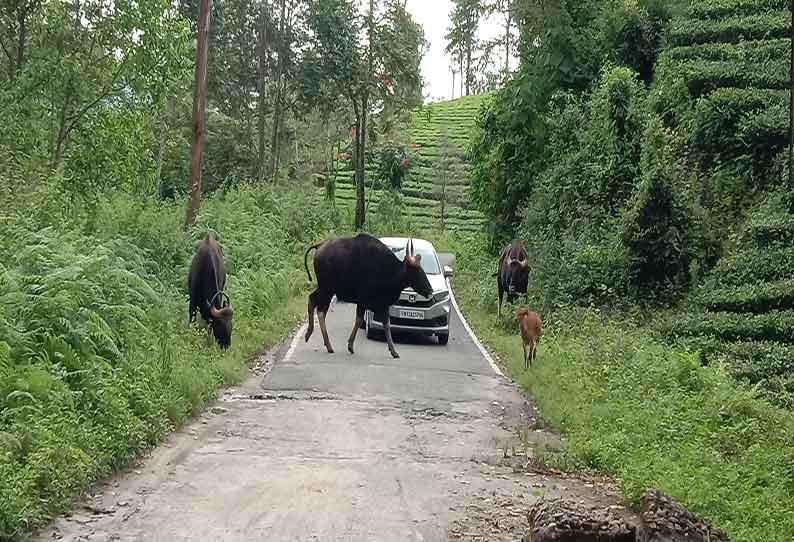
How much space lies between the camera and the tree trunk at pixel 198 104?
18094 mm

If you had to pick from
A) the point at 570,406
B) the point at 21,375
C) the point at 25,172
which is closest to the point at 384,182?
the point at 25,172

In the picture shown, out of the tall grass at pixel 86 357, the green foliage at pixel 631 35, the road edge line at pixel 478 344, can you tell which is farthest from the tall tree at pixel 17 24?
the green foliage at pixel 631 35

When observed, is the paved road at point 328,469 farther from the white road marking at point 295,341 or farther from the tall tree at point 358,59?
the tall tree at point 358,59

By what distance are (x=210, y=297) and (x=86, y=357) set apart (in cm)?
457

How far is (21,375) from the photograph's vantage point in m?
7.05

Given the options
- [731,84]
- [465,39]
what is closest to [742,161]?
[731,84]

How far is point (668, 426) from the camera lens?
858 cm

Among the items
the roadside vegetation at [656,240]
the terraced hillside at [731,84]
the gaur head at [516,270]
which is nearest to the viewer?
the roadside vegetation at [656,240]

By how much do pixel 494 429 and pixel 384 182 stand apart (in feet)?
124

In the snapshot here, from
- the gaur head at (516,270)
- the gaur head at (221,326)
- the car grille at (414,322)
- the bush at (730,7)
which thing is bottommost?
the car grille at (414,322)

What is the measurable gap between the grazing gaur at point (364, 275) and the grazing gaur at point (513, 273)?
193 inches

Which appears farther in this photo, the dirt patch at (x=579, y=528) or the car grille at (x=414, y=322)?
the car grille at (x=414, y=322)

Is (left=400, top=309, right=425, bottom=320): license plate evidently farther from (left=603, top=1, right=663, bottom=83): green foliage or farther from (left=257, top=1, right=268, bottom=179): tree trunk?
(left=257, top=1, right=268, bottom=179): tree trunk

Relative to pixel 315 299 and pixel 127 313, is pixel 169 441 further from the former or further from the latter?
pixel 315 299
